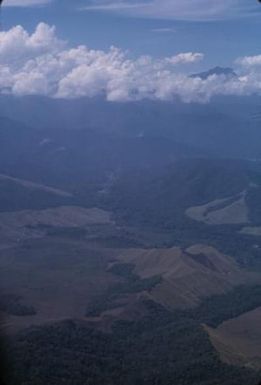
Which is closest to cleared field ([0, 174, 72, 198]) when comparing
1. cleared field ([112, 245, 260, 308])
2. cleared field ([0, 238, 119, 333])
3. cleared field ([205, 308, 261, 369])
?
cleared field ([0, 238, 119, 333])

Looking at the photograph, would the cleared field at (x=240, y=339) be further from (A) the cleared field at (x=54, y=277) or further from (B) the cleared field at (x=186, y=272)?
(A) the cleared field at (x=54, y=277)

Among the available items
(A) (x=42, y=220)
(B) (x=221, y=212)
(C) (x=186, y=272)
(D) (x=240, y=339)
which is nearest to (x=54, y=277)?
(C) (x=186, y=272)

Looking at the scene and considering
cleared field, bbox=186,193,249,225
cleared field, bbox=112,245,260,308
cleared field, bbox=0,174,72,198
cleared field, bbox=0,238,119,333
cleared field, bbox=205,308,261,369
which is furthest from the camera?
cleared field, bbox=0,174,72,198

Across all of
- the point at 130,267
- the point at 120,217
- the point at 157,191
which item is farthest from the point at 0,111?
the point at 130,267

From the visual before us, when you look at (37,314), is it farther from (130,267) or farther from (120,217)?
(120,217)

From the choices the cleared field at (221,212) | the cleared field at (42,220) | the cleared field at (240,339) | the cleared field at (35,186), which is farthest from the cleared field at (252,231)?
the cleared field at (240,339)

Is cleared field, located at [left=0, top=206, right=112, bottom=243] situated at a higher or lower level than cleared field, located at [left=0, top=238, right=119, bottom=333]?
lower

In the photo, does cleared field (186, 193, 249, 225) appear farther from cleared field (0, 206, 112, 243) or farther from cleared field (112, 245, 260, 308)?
cleared field (112, 245, 260, 308)
